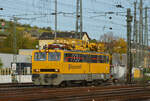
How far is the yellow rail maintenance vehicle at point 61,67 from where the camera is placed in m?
23.9

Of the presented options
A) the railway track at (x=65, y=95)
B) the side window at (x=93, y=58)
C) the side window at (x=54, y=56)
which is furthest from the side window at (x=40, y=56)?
the railway track at (x=65, y=95)

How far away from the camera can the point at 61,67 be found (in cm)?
2383

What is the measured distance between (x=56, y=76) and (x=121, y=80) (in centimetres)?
1520

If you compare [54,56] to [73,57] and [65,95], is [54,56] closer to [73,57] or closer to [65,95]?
[73,57]

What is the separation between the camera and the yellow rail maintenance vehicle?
23875 millimetres

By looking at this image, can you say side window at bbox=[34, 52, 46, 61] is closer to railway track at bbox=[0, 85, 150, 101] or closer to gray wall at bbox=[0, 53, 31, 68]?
railway track at bbox=[0, 85, 150, 101]

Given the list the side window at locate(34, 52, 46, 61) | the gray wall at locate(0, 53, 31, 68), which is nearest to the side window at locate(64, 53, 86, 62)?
the side window at locate(34, 52, 46, 61)

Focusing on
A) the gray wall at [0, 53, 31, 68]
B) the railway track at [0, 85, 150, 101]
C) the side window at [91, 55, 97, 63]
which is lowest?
the railway track at [0, 85, 150, 101]

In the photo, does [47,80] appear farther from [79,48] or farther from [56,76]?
[79,48]

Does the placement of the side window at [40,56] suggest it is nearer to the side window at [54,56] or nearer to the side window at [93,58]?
the side window at [54,56]

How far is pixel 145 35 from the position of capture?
145 ft

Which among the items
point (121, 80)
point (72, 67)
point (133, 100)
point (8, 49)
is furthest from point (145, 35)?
A: point (8, 49)

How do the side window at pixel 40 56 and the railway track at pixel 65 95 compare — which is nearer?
→ the railway track at pixel 65 95

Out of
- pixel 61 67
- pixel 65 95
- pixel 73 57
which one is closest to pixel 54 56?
pixel 61 67
